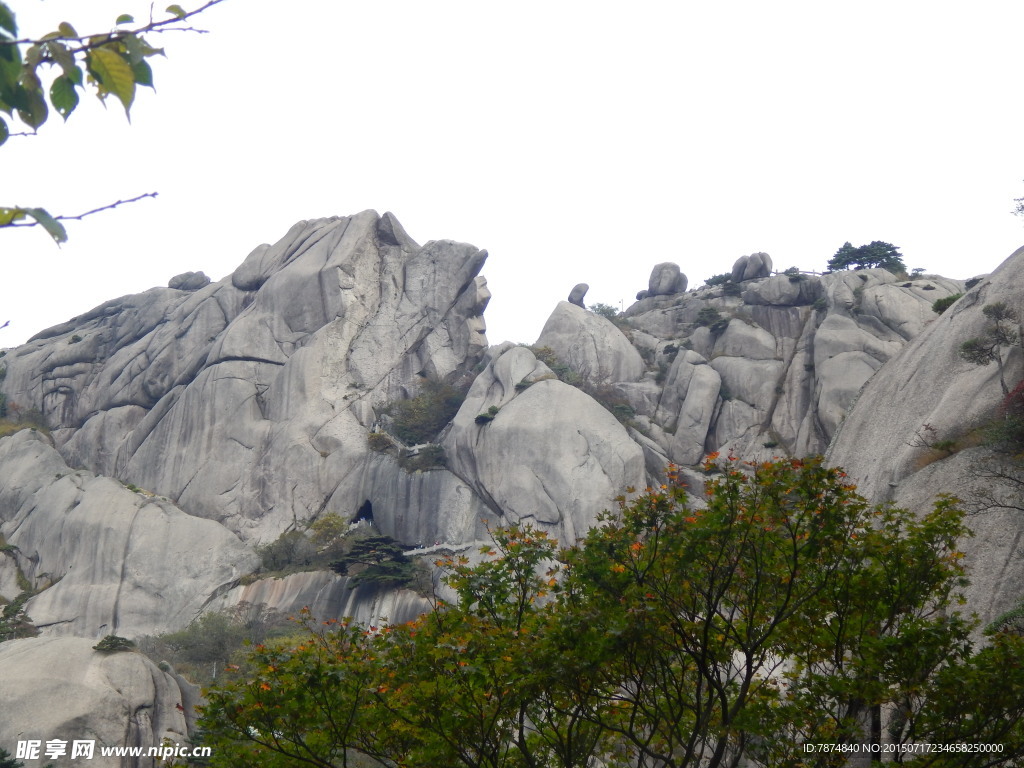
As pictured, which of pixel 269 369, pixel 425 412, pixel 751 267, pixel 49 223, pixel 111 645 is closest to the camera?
pixel 49 223

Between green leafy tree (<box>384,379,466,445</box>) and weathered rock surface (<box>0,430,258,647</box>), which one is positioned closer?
weathered rock surface (<box>0,430,258,647</box>)

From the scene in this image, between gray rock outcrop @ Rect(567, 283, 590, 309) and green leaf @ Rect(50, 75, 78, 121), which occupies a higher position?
gray rock outcrop @ Rect(567, 283, 590, 309)

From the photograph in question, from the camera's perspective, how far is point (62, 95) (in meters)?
3.48

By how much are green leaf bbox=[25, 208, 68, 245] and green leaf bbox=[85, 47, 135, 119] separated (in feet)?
1.95

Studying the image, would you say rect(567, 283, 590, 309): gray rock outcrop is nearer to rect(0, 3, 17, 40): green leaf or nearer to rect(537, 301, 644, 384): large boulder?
rect(537, 301, 644, 384): large boulder

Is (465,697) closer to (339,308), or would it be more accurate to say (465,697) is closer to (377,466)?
(377,466)

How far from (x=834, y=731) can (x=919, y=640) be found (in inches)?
62.0

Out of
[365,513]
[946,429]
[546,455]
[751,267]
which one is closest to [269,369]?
[365,513]

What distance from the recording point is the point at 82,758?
25969 mm

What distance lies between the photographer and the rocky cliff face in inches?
1736

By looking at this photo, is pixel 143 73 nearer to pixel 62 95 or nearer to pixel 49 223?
pixel 62 95

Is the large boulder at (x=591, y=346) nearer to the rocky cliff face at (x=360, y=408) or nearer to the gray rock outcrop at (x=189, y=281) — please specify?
the rocky cliff face at (x=360, y=408)

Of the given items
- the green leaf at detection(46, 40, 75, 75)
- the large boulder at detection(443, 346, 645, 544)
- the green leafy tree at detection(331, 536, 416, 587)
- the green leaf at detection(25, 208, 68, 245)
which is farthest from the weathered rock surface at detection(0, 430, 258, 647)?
the green leaf at detection(25, 208, 68, 245)

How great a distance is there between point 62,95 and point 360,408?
161ft
